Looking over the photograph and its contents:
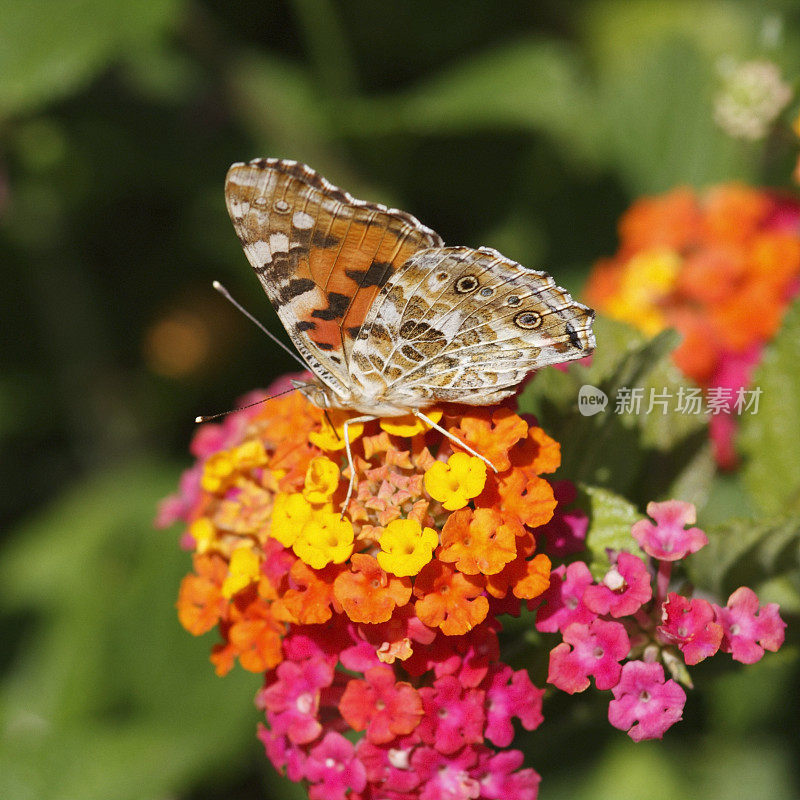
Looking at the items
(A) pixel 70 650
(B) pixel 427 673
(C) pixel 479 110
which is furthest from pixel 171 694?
(C) pixel 479 110

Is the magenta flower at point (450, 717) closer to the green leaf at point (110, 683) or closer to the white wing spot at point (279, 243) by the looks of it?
the white wing spot at point (279, 243)

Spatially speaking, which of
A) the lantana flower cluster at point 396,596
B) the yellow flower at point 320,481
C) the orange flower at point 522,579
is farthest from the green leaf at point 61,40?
the orange flower at point 522,579

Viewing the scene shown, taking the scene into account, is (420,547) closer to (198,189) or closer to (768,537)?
(768,537)

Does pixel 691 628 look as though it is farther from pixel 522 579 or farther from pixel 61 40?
pixel 61 40

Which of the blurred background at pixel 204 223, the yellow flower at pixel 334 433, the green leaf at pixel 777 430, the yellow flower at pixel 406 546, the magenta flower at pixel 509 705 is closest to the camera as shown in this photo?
the yellow flower at pixel 406 546

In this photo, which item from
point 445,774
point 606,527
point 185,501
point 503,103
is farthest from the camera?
point 503,103

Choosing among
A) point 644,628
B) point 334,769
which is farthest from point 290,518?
point 644,628

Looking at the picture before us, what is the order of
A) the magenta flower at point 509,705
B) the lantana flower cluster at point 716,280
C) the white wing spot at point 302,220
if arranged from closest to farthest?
1. the magenta flower at point 509,705
2. the white wing spot at point 302,220
3. the lantana flower cluster at point 716,280
